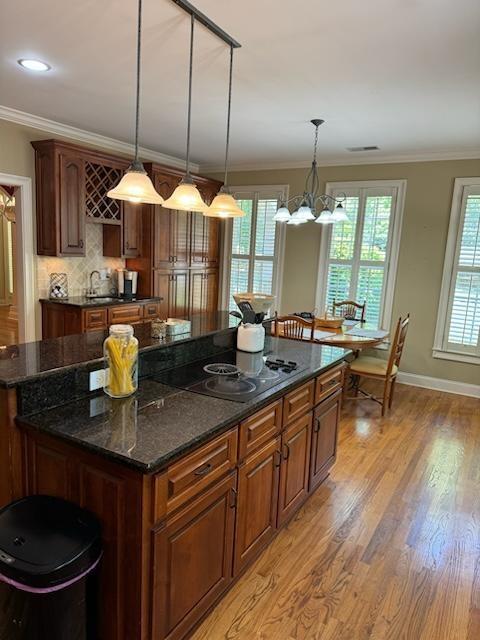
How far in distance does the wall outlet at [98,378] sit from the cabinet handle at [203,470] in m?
0.62

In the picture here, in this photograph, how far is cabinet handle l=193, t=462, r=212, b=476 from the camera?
160cm

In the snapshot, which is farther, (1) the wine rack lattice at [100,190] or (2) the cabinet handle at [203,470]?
(1) the wine rack lattice at [100,190]

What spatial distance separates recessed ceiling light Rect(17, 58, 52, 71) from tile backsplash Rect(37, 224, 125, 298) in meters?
2.09

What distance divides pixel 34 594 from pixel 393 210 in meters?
5.19

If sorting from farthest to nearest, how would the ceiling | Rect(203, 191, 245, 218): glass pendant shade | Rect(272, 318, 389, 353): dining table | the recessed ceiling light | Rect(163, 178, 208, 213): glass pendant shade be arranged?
Rect(272, 318, 389, 353): dining table < the recessed ceiling light < Rect(203, 191, 245, 218): glass pendant shade < Rect(163, 178, 208, 213): glass pendant shade < the ceiling

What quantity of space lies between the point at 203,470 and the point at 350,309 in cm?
426

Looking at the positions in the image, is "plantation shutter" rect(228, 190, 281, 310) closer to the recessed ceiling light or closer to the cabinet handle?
the recessed ceiling light

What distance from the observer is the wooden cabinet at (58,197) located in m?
4.45

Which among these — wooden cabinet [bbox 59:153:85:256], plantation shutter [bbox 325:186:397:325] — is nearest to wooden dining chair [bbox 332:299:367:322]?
plantation shutter [bbox 325:186:397:325]

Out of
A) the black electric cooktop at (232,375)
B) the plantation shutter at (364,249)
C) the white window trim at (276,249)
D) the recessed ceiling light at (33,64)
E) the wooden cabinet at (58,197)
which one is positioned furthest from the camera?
Answer: the white window trim at (276,249)

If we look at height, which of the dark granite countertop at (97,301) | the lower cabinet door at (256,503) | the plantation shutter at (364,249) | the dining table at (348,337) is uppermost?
the plantation shutter at (364,249)

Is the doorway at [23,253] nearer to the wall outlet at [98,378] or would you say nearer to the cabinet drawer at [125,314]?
the cabinet drawer at [125,314]

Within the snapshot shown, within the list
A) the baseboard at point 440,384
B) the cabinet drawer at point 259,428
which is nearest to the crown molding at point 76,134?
the cabinet drawer at point 259,428

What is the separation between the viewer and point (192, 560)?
1.66 m
